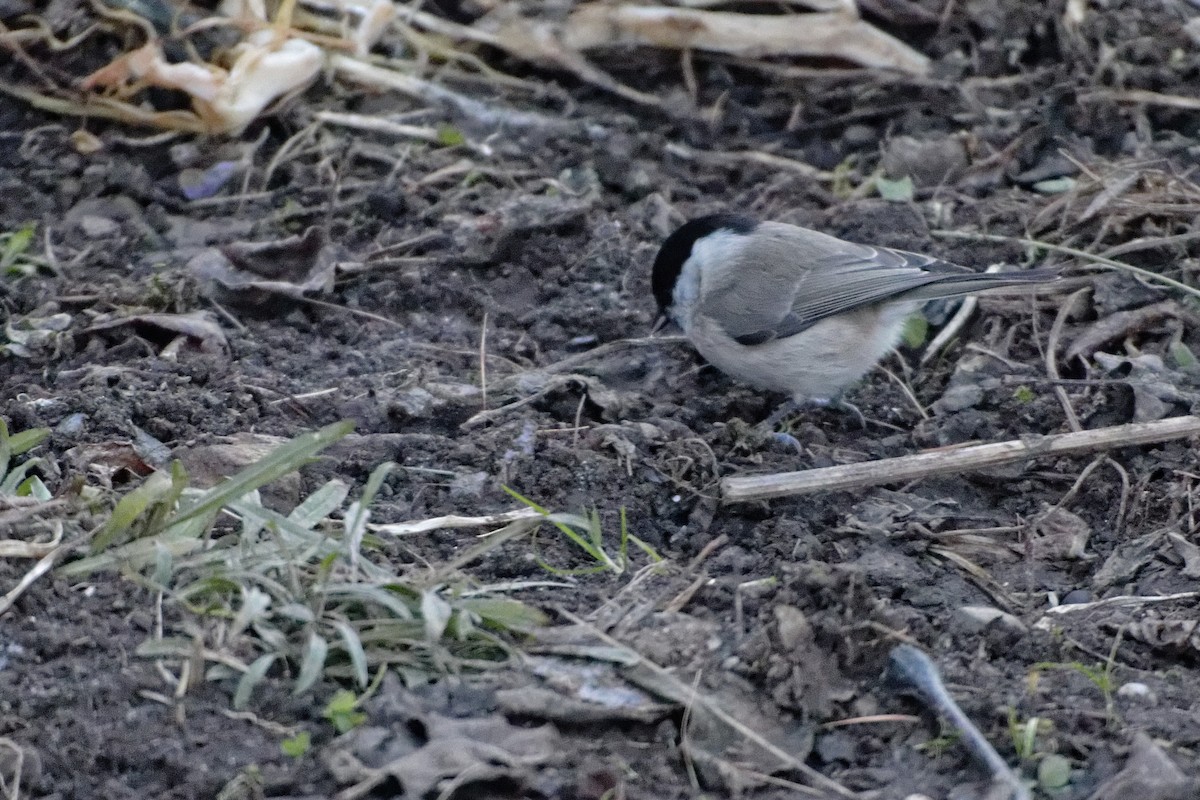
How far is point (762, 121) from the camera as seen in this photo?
6.70 metres

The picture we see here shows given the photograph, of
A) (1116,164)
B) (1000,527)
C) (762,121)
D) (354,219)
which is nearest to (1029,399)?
(1000,527)

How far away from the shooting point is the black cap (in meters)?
5.12

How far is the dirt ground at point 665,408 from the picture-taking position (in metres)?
3.06

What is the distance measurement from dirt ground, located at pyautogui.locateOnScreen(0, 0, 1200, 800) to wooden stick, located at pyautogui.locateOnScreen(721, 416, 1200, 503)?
99mm

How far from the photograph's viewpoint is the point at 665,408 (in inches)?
195

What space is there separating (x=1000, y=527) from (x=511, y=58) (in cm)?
370

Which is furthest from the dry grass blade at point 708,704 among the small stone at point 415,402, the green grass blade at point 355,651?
the small stone at point 415,402

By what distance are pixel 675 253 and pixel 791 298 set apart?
525 millimetres

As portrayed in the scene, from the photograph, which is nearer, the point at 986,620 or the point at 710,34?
the point at 986,620

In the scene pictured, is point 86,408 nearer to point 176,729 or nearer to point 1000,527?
point 176,729

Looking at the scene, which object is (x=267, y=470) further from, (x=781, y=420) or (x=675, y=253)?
(x=781, y=420)

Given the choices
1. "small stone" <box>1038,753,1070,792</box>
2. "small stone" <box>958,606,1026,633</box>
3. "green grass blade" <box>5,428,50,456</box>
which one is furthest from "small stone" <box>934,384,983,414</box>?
"green grass blade" <box>5,428,50,456</box>

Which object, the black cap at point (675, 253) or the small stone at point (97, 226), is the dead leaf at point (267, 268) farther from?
the black cap at point (675, 253)

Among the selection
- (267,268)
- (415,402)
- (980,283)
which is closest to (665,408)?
(415,402)
